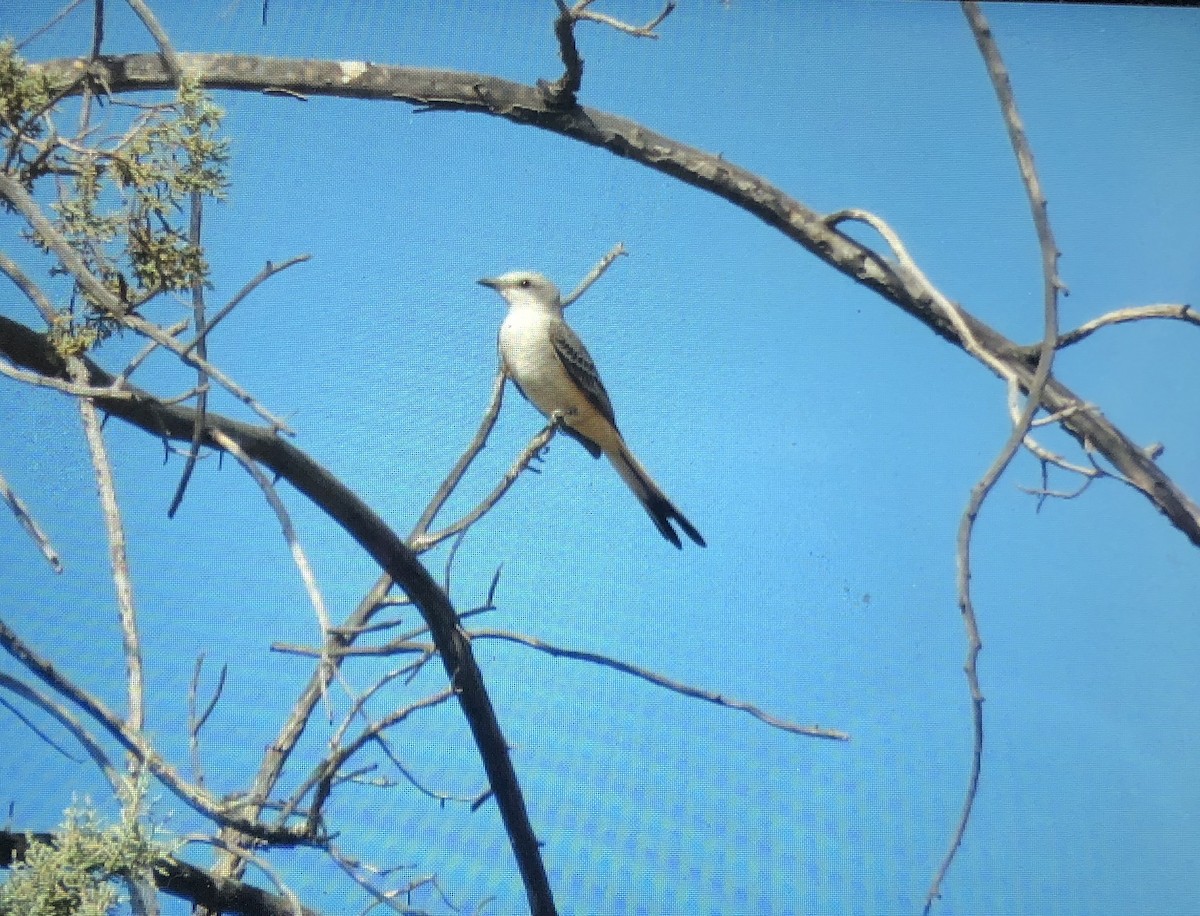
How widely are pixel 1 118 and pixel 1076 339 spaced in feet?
3.67

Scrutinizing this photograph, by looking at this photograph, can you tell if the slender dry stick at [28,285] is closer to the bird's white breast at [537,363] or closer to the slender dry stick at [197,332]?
the slender dry stick at [197,332]

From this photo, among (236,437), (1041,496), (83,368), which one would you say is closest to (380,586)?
(236,437)

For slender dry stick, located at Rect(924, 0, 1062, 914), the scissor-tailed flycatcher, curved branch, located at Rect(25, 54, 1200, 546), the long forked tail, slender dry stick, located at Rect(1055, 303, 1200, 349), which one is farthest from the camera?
the scissor-tailed flycatcher

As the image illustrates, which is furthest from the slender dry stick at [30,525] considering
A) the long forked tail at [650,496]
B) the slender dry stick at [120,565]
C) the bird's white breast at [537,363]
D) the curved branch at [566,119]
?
the bird's white breast at [537,363]

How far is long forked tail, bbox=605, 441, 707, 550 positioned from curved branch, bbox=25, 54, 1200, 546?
0.72 m

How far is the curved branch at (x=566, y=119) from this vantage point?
151 cm

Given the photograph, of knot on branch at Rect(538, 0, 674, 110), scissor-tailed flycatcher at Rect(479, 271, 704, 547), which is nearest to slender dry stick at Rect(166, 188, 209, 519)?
knot on branch at Rect(538, 0, 674, 110)

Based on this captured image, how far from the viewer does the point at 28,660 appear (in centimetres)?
111

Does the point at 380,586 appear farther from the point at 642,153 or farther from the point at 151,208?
the point at 151,208

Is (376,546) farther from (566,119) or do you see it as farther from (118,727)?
(566,119)

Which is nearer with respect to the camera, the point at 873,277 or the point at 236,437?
the point at 236,437

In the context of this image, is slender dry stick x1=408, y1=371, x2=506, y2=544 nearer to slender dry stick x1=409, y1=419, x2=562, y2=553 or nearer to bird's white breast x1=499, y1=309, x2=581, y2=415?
slender dry stick x1=409, y1=419, x2=562, y2=553

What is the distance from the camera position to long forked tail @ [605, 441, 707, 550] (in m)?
2.21

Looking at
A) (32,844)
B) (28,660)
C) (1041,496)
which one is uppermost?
(1041,496)
